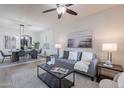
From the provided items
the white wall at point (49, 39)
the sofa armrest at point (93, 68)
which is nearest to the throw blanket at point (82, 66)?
the sofa armrest at point (93, 68)

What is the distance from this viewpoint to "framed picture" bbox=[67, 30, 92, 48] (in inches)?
147

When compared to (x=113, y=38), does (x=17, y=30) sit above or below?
above

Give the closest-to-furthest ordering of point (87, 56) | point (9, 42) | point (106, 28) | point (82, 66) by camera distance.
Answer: point (82, 66)
point (106, 28)
point (87, 56)
point (9, 42)

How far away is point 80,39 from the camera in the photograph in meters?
4.07

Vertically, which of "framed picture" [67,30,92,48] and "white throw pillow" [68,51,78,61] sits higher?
"framed picture" [67,30,92,48]

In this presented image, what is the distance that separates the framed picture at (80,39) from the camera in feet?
12.3

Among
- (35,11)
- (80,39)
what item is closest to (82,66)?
(80,39)

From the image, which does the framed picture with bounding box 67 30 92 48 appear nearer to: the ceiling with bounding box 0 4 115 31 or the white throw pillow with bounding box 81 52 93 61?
the white throw pillow with bounding box 81 52 93 61

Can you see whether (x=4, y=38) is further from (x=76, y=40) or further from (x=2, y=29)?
(x=76, y=40)

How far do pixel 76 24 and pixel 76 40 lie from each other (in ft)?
2.70

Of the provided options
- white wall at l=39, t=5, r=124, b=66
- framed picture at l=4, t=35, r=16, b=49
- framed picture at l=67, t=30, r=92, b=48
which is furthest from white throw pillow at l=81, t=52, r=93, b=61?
framed picture at l=4, t=35, r=16, b=49

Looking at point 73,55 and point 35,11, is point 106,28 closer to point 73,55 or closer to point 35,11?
point 73,55
